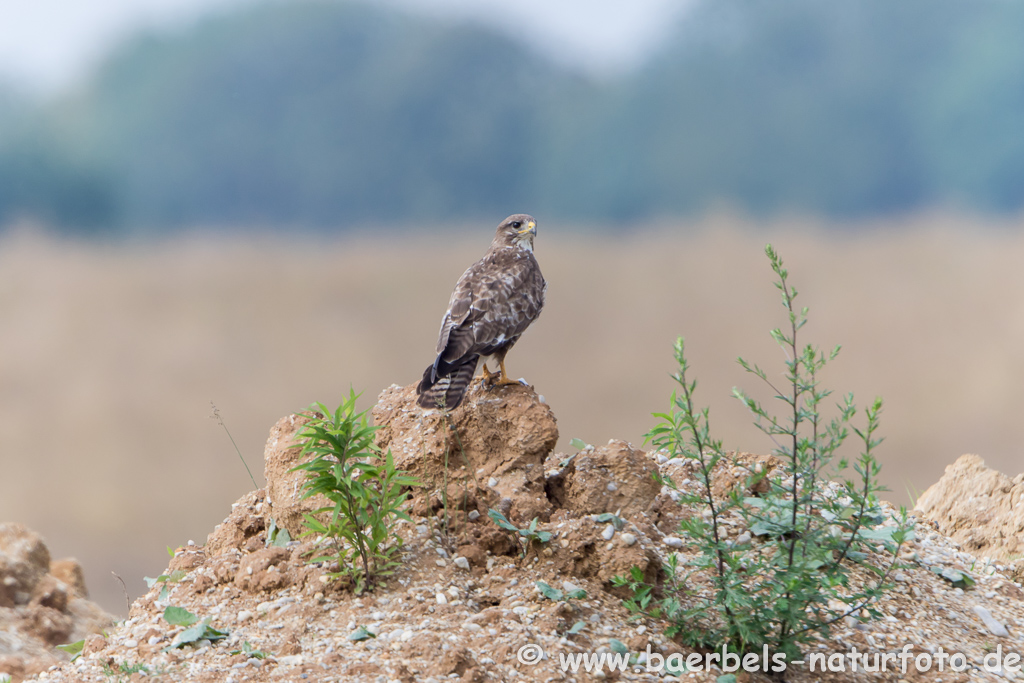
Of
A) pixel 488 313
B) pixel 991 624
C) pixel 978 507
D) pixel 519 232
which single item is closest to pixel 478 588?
pixel 488 313

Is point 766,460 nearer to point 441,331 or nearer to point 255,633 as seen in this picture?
point 441,331

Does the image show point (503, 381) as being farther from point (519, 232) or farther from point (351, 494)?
point (351, 494)

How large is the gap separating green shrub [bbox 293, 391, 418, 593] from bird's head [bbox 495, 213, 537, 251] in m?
2.09

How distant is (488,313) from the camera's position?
16.8 ft

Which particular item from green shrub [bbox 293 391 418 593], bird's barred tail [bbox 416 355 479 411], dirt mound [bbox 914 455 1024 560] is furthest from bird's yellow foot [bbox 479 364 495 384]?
dirt mound [bbox 914 455 1024 560]

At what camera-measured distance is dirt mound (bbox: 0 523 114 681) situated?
22.3 feet

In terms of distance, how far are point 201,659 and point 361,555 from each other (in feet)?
2.77

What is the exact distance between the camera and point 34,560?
7477mm

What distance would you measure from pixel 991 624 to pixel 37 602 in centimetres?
731

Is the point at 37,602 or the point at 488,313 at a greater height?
the point at 488,313

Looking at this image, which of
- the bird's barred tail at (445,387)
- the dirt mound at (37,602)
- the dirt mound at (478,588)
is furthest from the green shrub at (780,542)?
the dirt mound at (37,602)

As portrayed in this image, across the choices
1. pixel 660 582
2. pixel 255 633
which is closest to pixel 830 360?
pixel 660 582

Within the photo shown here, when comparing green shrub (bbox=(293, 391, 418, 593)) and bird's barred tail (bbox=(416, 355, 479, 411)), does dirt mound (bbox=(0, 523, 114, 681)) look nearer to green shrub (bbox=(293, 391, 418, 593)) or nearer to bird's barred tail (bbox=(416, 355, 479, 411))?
green shrub (bbox=(293, 391, 418, 593))

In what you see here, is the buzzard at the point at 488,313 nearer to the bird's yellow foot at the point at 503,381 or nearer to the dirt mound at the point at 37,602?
the bird's yellow foot at the point at 503,381
